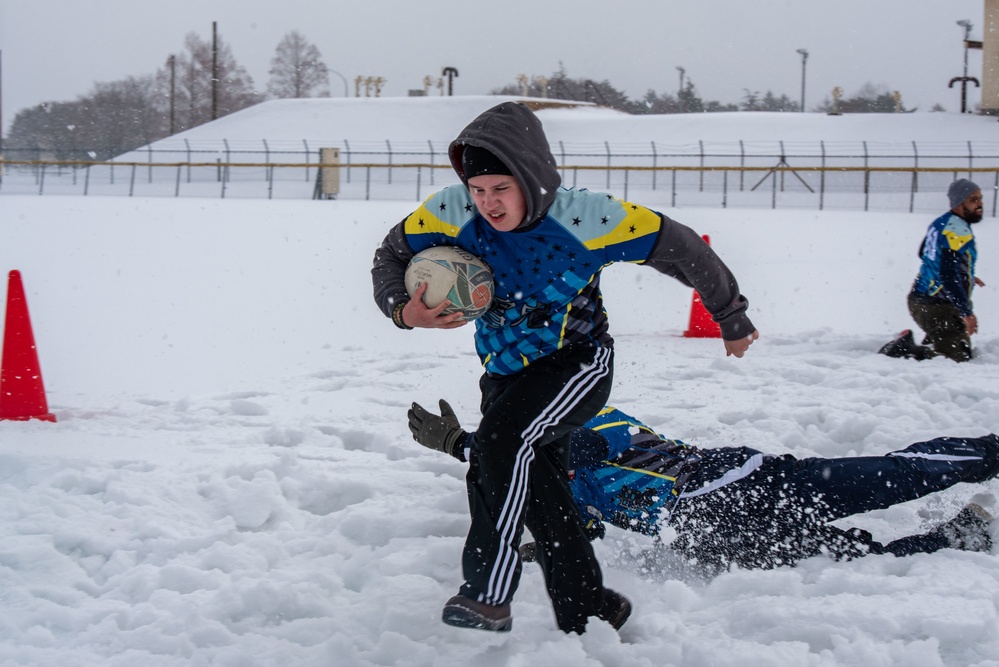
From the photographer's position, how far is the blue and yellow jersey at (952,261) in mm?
7414

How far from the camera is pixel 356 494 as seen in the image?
4125 mm

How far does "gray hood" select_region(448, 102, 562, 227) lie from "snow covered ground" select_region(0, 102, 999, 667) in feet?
4.56

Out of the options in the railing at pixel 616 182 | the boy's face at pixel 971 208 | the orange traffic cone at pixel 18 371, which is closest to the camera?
the orange traffic cone at pixel 18 371

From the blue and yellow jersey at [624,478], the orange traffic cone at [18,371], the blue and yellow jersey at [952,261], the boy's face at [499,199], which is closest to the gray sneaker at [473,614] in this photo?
the blue and yellow jersey at [624,478]

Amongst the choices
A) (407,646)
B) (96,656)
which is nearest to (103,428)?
(96,656)

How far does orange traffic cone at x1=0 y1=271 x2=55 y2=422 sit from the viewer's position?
5.21 meters

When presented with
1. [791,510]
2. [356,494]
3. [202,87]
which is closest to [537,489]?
[791,510]

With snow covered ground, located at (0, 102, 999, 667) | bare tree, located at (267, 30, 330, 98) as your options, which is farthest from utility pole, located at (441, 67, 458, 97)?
snow covered ground, located at (0, 102, 999, 667)

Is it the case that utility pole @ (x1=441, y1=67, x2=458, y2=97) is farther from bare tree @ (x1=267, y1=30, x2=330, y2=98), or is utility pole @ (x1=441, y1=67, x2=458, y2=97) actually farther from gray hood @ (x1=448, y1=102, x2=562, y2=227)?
gray hood @ (x1=448, y1=102, x2=562, y2=227)

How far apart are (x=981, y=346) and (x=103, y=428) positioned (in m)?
7.11

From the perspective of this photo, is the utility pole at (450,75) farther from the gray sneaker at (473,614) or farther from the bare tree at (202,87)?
the gray sneaker at (473,614)

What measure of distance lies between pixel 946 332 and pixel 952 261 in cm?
60

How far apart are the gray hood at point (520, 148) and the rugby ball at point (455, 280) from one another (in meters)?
0.23

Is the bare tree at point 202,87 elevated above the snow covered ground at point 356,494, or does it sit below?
above
